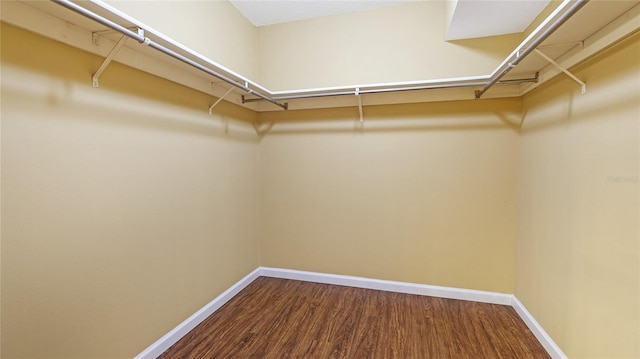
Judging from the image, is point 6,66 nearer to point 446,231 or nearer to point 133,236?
point 133,236

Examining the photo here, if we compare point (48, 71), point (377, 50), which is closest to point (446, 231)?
point (377, 50)

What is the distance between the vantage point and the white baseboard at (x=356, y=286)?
189 centimetres

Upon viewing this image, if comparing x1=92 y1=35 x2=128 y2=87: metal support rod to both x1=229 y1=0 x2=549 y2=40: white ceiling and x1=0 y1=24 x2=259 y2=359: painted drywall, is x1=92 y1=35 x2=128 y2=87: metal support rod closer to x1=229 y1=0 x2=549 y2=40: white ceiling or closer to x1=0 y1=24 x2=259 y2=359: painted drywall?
x1=0 y1=24 x2=259 y2=359: painted drywall

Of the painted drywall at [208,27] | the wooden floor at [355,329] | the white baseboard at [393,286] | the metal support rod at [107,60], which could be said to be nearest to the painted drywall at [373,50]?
the painted drywall at [208,27]

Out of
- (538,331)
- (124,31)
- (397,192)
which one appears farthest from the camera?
(397,192)

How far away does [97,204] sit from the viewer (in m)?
1.49

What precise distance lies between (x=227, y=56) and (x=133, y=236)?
69.6 inches

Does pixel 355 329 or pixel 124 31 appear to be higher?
pixel 124 31

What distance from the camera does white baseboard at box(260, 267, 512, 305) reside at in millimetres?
2584

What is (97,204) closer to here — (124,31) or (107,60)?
(107,60)

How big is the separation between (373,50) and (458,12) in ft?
2.71

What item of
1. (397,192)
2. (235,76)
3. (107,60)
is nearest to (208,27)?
(235,76)

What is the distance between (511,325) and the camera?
2.21m

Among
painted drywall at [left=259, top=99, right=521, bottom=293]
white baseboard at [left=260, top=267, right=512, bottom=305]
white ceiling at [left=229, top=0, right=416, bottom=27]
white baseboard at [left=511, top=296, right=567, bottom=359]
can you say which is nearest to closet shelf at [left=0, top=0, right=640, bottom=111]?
→ painted drywall at [left=259, top=99, right=521, bottom=293]
